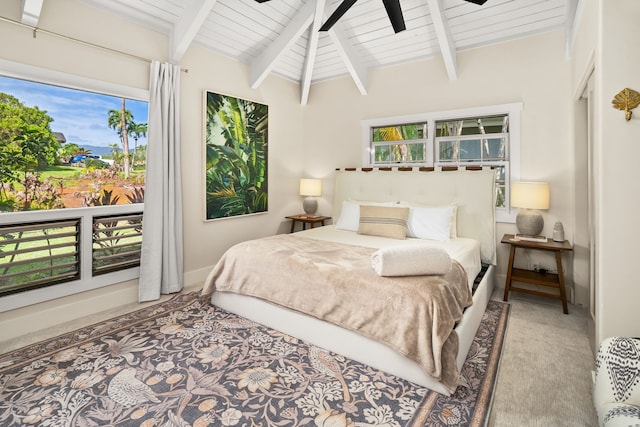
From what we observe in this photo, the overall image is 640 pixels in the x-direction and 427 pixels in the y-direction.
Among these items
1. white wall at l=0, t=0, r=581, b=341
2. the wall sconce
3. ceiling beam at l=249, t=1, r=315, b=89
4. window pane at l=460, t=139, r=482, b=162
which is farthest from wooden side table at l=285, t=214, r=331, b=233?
the wall sconce

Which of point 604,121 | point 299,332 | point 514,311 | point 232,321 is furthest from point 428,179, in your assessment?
point 232,321

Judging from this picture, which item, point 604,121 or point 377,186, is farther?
point 377,186

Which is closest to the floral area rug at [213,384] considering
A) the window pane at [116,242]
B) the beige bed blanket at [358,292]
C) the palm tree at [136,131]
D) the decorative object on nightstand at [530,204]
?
the beige bed blanket at [358,292]

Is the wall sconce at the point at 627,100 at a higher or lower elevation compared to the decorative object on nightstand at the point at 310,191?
higher

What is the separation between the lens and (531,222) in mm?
3248

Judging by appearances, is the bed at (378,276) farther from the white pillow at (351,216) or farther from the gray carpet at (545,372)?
the gray carpet at (545,372)

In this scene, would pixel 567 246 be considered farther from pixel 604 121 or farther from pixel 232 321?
pixel 232 321

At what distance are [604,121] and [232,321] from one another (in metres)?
2.82

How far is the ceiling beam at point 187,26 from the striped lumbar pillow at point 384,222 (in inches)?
96.6

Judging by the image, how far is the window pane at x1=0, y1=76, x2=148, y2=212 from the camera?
8.30 ft

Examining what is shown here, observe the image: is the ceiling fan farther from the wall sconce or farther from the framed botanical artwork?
the framed botanical artwork

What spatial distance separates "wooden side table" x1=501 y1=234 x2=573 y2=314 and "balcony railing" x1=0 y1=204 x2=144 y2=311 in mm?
3688

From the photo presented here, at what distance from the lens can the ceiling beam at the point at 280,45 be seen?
3.54 meters

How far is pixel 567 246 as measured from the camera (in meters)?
2.96
